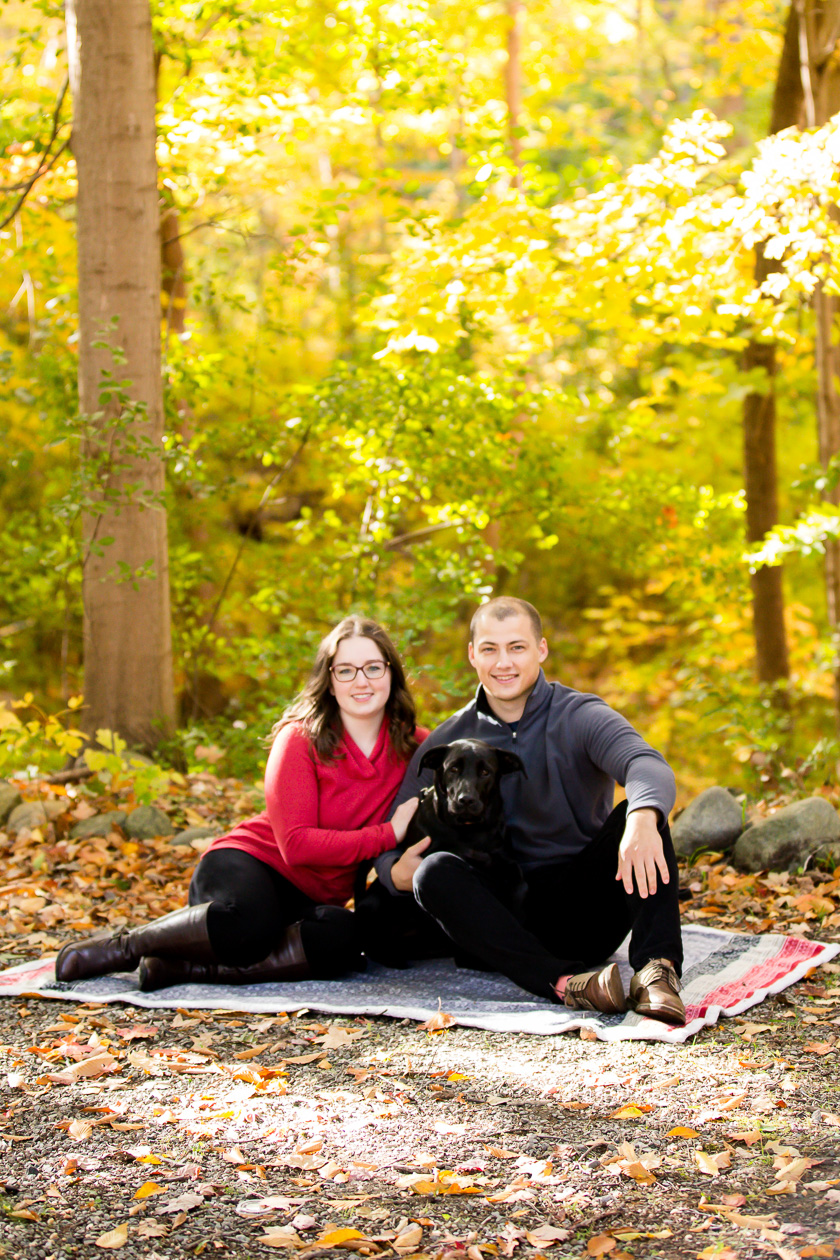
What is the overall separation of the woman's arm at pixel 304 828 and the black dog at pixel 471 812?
101mm

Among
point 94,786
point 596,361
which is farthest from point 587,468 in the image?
point 94,786

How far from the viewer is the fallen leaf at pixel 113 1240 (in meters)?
1.83

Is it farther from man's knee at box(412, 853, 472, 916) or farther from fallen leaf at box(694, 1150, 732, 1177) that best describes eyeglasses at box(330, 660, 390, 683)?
fallen leaf at box(694, 1150, 732, 1177)

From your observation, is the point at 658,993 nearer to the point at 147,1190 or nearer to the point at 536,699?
the point at 536,699

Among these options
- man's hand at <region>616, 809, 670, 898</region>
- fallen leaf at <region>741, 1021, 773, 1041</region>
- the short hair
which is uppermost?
the short hair

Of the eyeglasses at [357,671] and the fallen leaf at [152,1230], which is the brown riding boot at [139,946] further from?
the fallen leaf at [152,1230]

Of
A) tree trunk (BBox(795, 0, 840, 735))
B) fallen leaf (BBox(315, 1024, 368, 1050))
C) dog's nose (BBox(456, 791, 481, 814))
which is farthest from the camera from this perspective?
tree trunk (BBox(795, 0, 840, 735))

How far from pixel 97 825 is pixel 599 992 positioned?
2.90 meters

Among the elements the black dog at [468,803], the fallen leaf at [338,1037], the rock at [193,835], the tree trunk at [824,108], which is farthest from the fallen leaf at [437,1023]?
the tree trunk at [824,108]

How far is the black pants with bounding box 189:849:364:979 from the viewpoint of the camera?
318cm

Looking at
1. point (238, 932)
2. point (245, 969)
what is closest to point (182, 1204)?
point (238, 932)

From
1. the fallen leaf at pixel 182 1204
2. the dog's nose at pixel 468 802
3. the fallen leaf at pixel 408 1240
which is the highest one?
the dog's nose at pixel 468 802

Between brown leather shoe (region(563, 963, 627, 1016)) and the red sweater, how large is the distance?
25.6 inches

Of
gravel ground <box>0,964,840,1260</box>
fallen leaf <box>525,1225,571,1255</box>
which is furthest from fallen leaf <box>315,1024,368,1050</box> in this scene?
fallen leaf <box>525,1225,571,1255</box>
